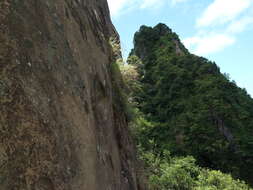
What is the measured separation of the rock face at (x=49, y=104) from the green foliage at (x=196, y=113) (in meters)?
17.1

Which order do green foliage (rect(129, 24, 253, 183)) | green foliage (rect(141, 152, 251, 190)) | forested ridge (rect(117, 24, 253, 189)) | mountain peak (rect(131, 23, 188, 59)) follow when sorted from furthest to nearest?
mountain peak (rect(131, 23, 188, 59)) < green foliage (rect(129, 24, 253, 183)) < forested ridge (rect(117, 24, 253, 189)) < green foliage (rect(141, 152, 251, 190))

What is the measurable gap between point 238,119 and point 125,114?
86.2 ft

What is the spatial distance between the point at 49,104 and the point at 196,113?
28.6 m

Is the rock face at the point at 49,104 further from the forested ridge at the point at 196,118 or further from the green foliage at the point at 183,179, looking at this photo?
the forested ridge at the point at 196,118

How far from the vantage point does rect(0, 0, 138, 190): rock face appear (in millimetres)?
3201

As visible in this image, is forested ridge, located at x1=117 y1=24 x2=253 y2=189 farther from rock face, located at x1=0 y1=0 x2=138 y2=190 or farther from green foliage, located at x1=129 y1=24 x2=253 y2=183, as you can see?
rock face, located at x1=0 y1=0 x2=138 y2=190

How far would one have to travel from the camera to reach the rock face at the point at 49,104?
126 inches

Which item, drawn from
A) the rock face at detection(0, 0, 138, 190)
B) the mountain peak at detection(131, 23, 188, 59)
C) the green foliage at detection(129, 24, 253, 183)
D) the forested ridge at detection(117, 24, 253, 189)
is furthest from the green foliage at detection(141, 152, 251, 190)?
the mountain peak at detection(131, 23, 188, 59)

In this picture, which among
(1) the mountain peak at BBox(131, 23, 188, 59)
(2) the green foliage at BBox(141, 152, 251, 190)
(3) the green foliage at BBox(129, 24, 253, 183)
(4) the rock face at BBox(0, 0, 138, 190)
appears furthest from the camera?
(1) the mountain peak at BBox(131, 23, 188, 59)

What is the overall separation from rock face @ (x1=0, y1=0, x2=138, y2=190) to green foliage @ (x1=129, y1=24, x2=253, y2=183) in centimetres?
1713

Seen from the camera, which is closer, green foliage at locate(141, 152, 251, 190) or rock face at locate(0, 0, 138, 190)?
rock face at locate(0, 0, 138, 190)

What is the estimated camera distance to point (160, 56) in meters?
41.1

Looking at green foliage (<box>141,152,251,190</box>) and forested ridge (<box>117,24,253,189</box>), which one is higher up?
forested ridge (<box>117,24,253,189</box>)

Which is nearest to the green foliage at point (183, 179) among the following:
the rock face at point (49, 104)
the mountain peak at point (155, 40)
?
the rock face at point (49, 104)
